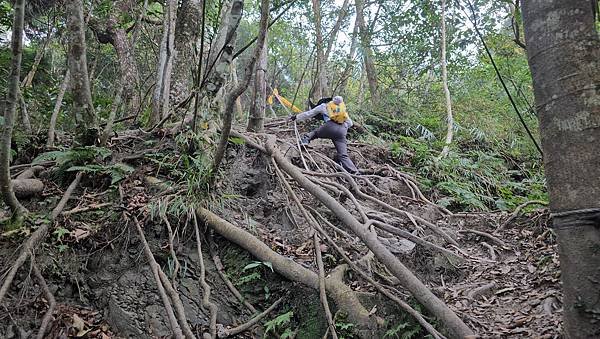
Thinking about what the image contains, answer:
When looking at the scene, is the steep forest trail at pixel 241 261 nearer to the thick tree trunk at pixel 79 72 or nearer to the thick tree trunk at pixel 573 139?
the thick tree trunk at pixel 79 72

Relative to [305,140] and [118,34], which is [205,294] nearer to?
[305,140]

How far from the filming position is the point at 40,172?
490 centimetres

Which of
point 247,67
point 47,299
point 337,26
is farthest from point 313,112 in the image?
point 337,26

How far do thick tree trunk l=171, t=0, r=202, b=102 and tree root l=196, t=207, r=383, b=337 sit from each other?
3178 mm

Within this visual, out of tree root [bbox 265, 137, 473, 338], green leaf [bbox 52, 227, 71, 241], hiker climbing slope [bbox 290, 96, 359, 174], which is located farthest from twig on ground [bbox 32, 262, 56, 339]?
hiker climbing slope [bbox 290, 96, 359, 174]

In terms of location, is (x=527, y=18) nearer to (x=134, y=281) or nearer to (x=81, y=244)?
(x=134, y=281)

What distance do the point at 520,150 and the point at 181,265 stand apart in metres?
8.62

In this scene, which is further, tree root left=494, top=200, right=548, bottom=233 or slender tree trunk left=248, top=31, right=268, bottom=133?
slender tree trunk left=248, top=31, right=268, bottom=133

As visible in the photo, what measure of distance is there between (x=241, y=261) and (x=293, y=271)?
637 mm

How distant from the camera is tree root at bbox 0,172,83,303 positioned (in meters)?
3.33

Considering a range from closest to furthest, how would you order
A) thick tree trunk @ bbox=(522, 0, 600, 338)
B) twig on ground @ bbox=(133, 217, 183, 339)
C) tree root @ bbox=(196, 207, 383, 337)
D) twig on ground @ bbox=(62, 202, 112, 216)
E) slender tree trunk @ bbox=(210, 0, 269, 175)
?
thick tree trunk @ bbox=(522, 0, 600, 338) < twig on ground @ bbox=(133, 217, 183, 339) < tree root @ bbox=(196, 207, 383, 337) < slender tree trunk @ bbox=(210, 0, 269, 175) < twig on ground @ bbox=(62, 202, 112, 216)

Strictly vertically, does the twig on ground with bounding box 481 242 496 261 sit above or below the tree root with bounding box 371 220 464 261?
below

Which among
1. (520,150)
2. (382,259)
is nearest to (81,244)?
(382,259)

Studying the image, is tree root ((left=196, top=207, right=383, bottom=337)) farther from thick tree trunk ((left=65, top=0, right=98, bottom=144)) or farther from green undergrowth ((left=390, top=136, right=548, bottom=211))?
green undergrowth ((left=390, top=136, right=548, bottom=211))
